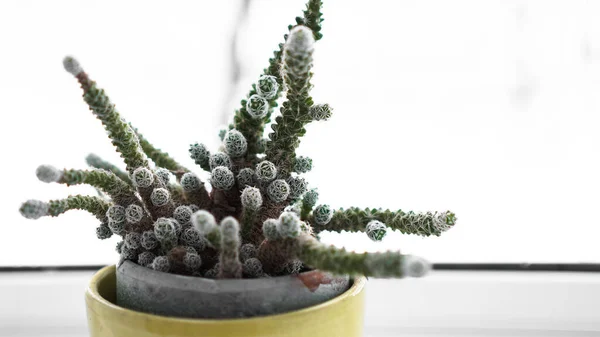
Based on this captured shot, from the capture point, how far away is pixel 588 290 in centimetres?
73

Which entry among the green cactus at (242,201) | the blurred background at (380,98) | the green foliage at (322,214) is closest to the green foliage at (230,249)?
the green cactus at (242,201)

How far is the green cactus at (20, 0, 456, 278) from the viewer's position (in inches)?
13.2

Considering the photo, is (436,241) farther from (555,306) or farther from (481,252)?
(555,306)

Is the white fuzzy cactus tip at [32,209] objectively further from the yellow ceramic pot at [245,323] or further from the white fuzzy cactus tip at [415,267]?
the white fuzzy cactus tip at [415,267]

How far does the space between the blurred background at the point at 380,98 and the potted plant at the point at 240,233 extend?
341 millimetres

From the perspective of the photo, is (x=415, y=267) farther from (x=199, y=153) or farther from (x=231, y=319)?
(x=199, y=153)

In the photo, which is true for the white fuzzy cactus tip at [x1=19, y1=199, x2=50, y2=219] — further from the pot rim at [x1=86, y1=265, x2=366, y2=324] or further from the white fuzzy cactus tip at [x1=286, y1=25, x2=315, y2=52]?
A: the white fuzzy cactus tip at [x1=286, y1=25, x2=315, y2=52]

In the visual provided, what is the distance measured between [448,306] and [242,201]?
52 centimetres

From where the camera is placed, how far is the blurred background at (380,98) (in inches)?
29.4

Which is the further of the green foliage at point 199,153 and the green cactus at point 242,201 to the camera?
the green foliage at point 199,153

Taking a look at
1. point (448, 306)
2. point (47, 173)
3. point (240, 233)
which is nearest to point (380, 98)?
point (448, 306)

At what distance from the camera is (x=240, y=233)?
→ 0.40m

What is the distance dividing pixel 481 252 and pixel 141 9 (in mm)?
702

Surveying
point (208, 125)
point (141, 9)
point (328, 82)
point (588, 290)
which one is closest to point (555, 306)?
point (588, 290)
